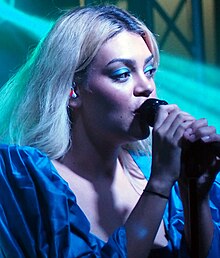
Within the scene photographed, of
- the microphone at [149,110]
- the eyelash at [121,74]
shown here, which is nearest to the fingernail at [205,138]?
the microphone at [149,110]

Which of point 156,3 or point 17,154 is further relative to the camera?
point 156,3

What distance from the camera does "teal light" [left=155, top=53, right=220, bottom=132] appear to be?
1418 millimetres

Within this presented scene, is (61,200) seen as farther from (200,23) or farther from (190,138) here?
(200,23)

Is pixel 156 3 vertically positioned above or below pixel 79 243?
above

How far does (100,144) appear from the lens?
89cm

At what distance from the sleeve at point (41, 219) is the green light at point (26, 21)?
576 mm

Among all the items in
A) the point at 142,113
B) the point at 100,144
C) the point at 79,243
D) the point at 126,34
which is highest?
the point at 126,34

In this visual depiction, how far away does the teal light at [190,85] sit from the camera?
1418mm

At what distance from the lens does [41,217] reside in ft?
2.50

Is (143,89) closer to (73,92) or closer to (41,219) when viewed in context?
(73,92)

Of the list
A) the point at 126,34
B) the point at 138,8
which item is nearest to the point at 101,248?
the point at 126,34

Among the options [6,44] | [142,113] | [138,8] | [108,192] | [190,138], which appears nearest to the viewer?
[190,138]

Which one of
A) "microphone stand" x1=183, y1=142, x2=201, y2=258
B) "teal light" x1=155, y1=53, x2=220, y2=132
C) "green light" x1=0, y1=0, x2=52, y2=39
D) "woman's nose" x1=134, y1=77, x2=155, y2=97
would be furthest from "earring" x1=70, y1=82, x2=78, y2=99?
"teal light" x1=155, y1=53, x2=220, y2=132

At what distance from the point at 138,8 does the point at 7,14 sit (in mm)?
384
